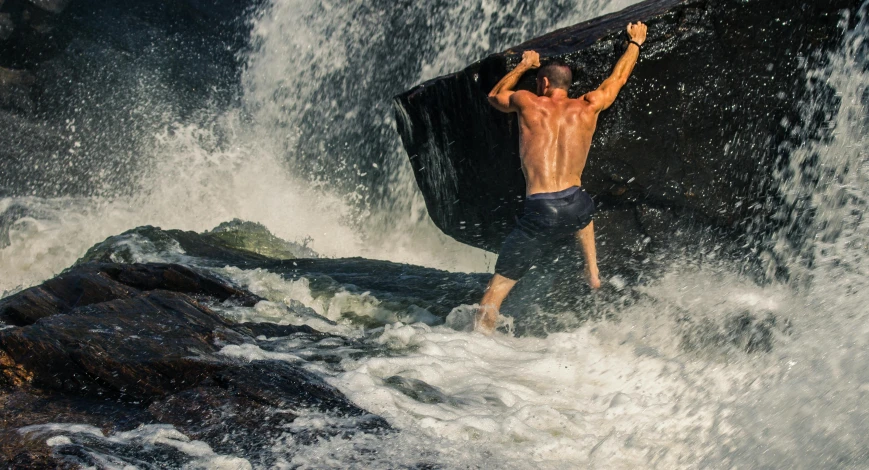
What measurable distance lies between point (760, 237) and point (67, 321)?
398 cm

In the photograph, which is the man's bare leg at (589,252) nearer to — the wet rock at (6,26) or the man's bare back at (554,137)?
the man's bare back at (554,137)

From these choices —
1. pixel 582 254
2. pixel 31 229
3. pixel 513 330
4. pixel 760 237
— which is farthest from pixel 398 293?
pixel 31 229

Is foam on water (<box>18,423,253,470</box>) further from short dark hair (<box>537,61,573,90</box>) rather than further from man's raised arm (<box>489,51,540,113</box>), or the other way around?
short dark hair (<box>537,61,573,90</box>)

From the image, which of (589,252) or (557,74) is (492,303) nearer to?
(589,252)

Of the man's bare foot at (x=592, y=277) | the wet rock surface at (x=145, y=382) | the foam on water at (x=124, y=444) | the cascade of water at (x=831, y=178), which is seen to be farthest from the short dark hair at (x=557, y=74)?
the foam on water at (x=124, y=444)

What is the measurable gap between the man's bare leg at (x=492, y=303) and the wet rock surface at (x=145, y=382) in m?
1.42

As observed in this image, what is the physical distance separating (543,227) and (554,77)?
35.9 inches

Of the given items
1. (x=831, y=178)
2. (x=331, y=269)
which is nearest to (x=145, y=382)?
(x=331, y=269)

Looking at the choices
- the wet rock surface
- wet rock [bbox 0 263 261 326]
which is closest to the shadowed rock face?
wet rock [bbox 0 263 261 326]

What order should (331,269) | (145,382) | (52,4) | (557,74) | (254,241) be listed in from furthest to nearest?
(52,4) < (254,241) < (331,269) < (557,74) < (145,382)

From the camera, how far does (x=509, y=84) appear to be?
4965 mm

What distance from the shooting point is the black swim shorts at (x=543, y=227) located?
4809 millimetres

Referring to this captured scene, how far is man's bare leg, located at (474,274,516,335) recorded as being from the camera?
5047mm

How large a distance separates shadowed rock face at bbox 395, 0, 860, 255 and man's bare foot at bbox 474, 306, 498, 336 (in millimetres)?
788
